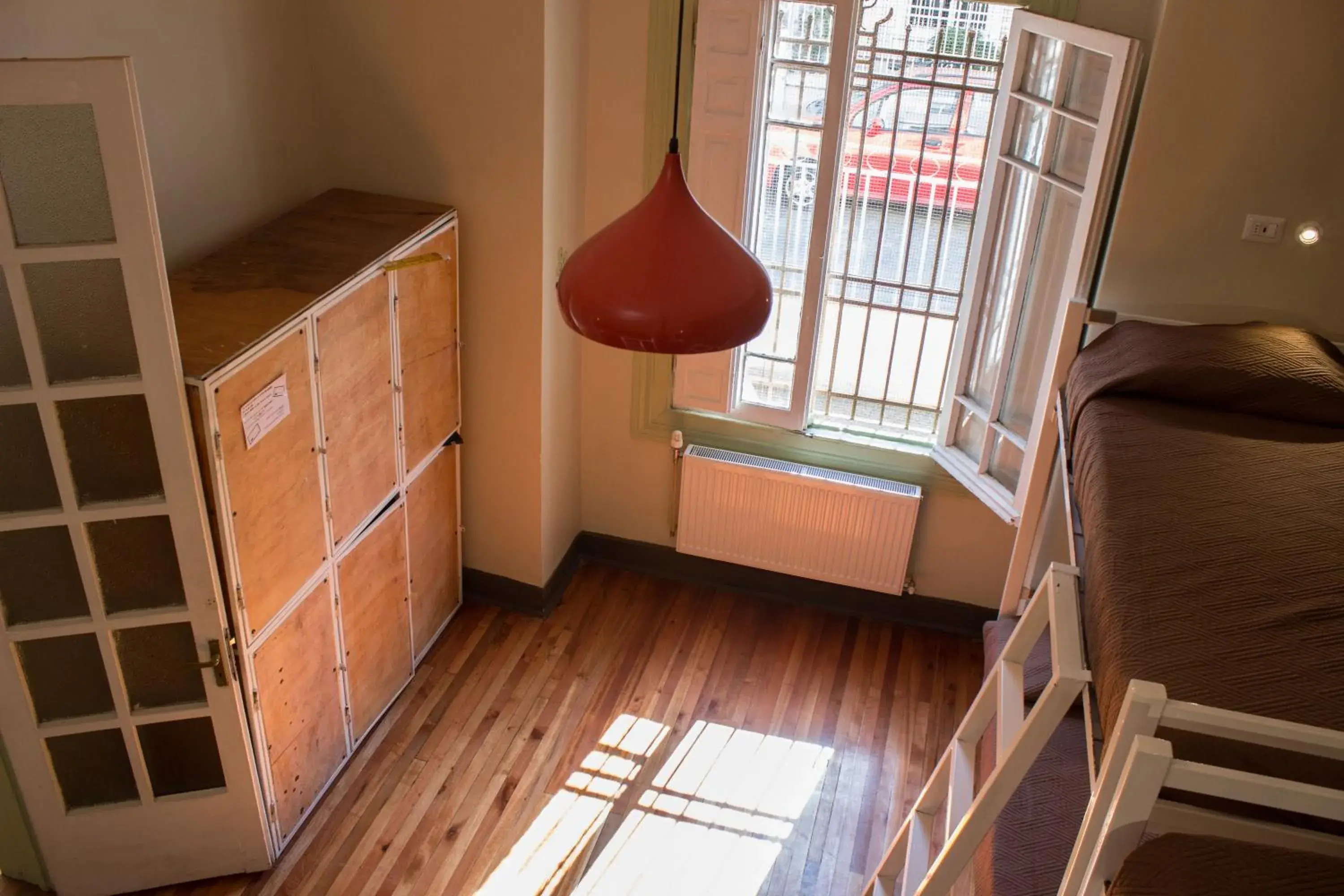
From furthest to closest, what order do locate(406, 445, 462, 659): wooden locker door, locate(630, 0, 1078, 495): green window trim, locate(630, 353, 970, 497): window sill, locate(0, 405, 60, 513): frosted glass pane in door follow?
locate(630, 353, 970, 497): window sill
locate(406, 445, 462, 659): wooden locker door
locate(630, 0, 1078, 495): green window trim
locate(0, 405, 60, 513): frosted glass pane in door

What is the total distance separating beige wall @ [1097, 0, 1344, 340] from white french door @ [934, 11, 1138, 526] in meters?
0.12

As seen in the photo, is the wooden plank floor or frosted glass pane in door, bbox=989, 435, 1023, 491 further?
frosted glass pane in door, bbox=989, 435, 1023, 491

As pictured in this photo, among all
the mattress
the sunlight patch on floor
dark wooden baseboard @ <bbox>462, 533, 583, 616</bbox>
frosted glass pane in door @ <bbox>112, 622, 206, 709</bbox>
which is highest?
the mattress

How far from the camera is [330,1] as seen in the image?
3.94 m

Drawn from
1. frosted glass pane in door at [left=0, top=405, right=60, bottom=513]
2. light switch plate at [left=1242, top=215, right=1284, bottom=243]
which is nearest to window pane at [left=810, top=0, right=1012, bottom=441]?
light switch plate at [left=1242, top=215, right=1284, bottom=243]

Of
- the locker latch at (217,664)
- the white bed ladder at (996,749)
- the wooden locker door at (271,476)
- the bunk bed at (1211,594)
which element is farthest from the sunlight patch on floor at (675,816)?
the bunk bed at (1211,594)

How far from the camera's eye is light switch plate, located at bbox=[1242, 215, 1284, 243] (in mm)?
3521

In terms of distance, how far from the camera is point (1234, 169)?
3.50 meters

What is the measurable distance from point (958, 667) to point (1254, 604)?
263 centimetres

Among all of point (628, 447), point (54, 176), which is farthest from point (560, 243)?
point (54, 176)

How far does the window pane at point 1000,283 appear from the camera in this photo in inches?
157

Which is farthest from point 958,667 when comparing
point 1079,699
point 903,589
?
point 1079,699

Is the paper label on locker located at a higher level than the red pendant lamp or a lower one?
lower

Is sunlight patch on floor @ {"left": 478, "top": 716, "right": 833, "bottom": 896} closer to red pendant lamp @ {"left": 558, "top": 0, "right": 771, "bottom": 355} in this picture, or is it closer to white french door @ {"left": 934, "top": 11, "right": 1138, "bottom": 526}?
white french door @ {"left": 934, "top": 11, "right": 1138, "bottom": 526}
